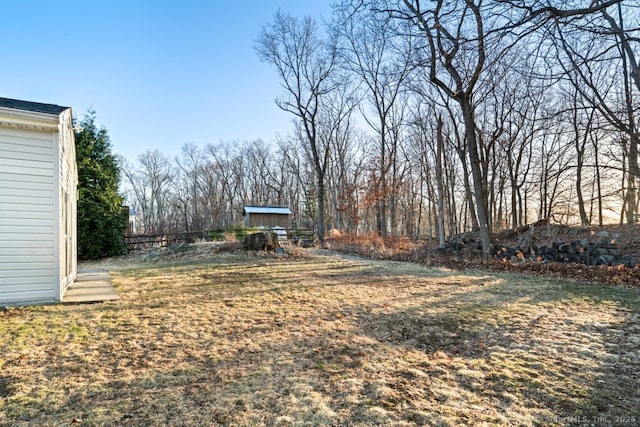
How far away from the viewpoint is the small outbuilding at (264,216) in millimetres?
26828

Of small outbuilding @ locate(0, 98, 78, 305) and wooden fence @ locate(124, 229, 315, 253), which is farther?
wooden fence @ locate(124, 229, 315, 253)

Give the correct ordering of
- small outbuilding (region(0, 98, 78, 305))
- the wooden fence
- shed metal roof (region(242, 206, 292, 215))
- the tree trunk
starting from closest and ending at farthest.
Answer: small outbuilding (region(0, 98, 78, 305))
the tree trunk
the wooden fence
shed metal roof (region(242, 206, 292, 215))

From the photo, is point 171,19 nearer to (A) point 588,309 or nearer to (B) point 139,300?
(B) point 139,300

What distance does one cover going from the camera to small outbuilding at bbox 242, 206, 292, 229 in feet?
88.0

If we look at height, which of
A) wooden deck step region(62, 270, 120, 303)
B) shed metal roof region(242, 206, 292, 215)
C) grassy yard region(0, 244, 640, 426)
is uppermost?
shed metal roof region(242, 206, 292, 215)

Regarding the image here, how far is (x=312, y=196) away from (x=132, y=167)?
2251 cm

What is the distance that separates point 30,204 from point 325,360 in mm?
5123

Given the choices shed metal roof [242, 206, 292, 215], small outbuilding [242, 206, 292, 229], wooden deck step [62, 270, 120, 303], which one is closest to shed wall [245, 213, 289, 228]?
small outbuilding [242, 206, 292, 229]

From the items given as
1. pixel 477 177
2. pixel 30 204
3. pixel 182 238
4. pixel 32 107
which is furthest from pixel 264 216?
pixel 30 204

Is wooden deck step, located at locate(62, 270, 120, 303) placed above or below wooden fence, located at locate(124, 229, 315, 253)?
below

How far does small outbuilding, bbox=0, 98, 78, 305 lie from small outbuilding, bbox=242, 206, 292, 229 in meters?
21.1

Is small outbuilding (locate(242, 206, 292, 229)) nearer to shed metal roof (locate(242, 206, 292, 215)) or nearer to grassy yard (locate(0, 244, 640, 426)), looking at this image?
shed metal roof (locate(242, 206, 292, 215))

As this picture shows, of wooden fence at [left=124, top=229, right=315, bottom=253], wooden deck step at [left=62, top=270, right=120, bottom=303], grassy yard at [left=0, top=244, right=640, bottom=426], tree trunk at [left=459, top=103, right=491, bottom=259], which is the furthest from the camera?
wooden fence at [left=124, top=229, right=315, bottom=253]

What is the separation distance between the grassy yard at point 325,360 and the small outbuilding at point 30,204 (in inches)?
21.6
